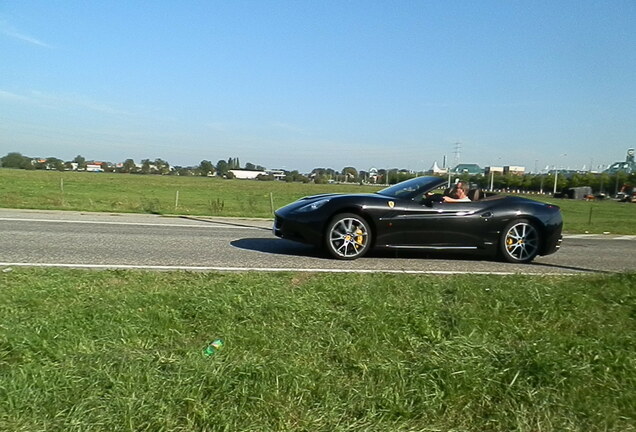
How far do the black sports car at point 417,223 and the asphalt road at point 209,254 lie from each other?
268 millimetres

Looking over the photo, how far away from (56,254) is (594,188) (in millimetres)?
92797

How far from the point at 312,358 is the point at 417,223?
3.98m

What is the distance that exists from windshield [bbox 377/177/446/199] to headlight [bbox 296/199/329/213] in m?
0.98

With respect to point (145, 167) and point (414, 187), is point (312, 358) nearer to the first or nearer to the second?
point (414, 187)

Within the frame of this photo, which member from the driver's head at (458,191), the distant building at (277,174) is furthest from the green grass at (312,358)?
the distant building at (277,174)

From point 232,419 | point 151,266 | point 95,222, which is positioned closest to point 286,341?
point 232,419

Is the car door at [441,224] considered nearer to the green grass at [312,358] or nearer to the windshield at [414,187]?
the windshield at [414,187]

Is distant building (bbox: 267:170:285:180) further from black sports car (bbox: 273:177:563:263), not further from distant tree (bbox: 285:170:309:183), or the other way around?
black sports car (bbox: 273:177:563:263)

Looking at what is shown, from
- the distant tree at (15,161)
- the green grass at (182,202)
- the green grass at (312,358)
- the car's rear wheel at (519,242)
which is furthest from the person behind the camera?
the distant tree at (15,161)

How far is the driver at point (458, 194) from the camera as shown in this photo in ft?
21.7

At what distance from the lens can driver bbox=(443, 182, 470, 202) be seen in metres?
6.61

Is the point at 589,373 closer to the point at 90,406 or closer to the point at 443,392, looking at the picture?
the point at 443,392

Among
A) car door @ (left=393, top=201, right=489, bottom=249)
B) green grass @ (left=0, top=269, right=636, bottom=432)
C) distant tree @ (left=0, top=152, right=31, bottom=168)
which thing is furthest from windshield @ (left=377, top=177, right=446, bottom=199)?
distant tree @ (left=0, top=152, right=31, bottom=168)

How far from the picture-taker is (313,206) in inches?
254
